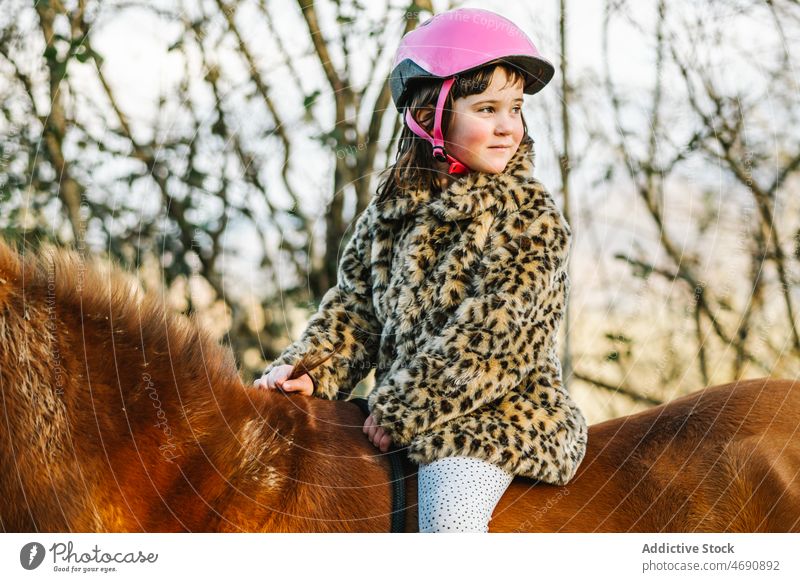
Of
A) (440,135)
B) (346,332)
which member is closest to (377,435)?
(346,332)

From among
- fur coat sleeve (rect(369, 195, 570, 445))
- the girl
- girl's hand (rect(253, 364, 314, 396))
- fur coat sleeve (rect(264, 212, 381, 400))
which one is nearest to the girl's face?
the girl

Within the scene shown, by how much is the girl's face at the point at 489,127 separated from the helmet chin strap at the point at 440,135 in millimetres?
23

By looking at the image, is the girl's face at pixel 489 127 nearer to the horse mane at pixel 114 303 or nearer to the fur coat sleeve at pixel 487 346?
the fur coat sleeve at pixel 487 346

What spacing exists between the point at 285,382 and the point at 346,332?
0.97 ft

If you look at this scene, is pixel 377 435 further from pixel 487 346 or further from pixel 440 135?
pixel 440 135

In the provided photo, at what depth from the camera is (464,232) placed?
2.29 m

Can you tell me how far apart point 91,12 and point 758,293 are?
379 cm

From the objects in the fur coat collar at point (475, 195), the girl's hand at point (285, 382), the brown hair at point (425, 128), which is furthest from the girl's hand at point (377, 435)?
the brown hair at point (425, 128)

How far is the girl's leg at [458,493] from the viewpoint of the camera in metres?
1.98

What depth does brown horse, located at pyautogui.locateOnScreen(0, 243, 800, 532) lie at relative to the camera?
71.8 inches

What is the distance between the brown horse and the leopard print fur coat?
0.13 meters
